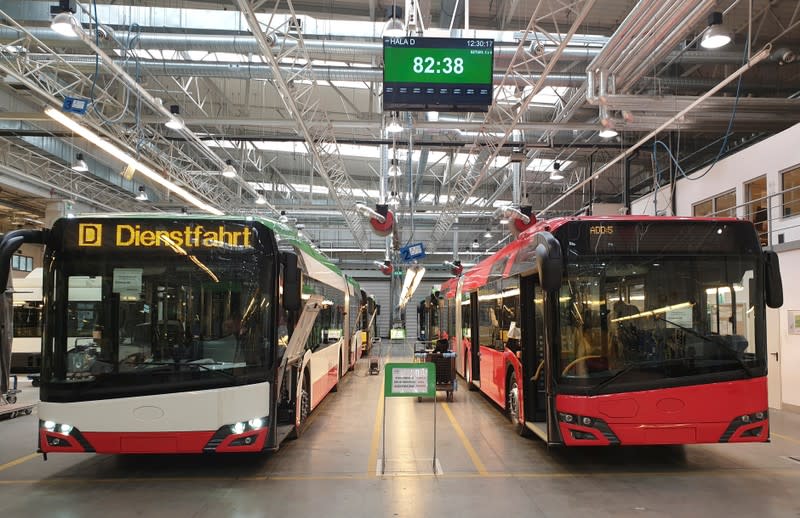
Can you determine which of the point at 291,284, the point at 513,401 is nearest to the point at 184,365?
the point at 291,284

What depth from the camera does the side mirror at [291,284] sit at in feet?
21.9

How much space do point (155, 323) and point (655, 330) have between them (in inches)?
215

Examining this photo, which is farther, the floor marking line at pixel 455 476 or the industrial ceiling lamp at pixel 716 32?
the industrial ceiling lamp at pixel 716 32

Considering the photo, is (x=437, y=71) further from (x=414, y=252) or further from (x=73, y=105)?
(x=414, y=252)

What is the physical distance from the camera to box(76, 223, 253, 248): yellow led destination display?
6574mm

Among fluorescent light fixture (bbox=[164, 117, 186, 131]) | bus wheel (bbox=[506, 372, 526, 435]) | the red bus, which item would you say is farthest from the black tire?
fluorescent light fixture (bbox=[164, 117, 186, 131])


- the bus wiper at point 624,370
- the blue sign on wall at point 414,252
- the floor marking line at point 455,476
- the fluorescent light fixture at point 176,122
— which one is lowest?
the floor marking line at point 455,476

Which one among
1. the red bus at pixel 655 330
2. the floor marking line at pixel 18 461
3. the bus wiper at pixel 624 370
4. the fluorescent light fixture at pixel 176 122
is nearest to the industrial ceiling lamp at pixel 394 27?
the red bus at pixel 655 330

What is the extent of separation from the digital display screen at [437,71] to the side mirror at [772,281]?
4.07 metres

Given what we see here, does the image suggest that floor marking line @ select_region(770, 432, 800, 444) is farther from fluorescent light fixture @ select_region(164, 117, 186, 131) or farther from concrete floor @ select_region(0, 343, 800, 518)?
fluorescent light fixture @ select_region(164, 117, 186, 131)

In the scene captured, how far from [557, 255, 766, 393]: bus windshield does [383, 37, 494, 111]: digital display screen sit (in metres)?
3.23

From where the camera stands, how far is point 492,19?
1300 centimetres

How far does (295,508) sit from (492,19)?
35.8ft

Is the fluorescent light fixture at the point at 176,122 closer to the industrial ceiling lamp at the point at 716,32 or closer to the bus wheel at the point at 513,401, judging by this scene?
the bus wheel at the point at 513,401
